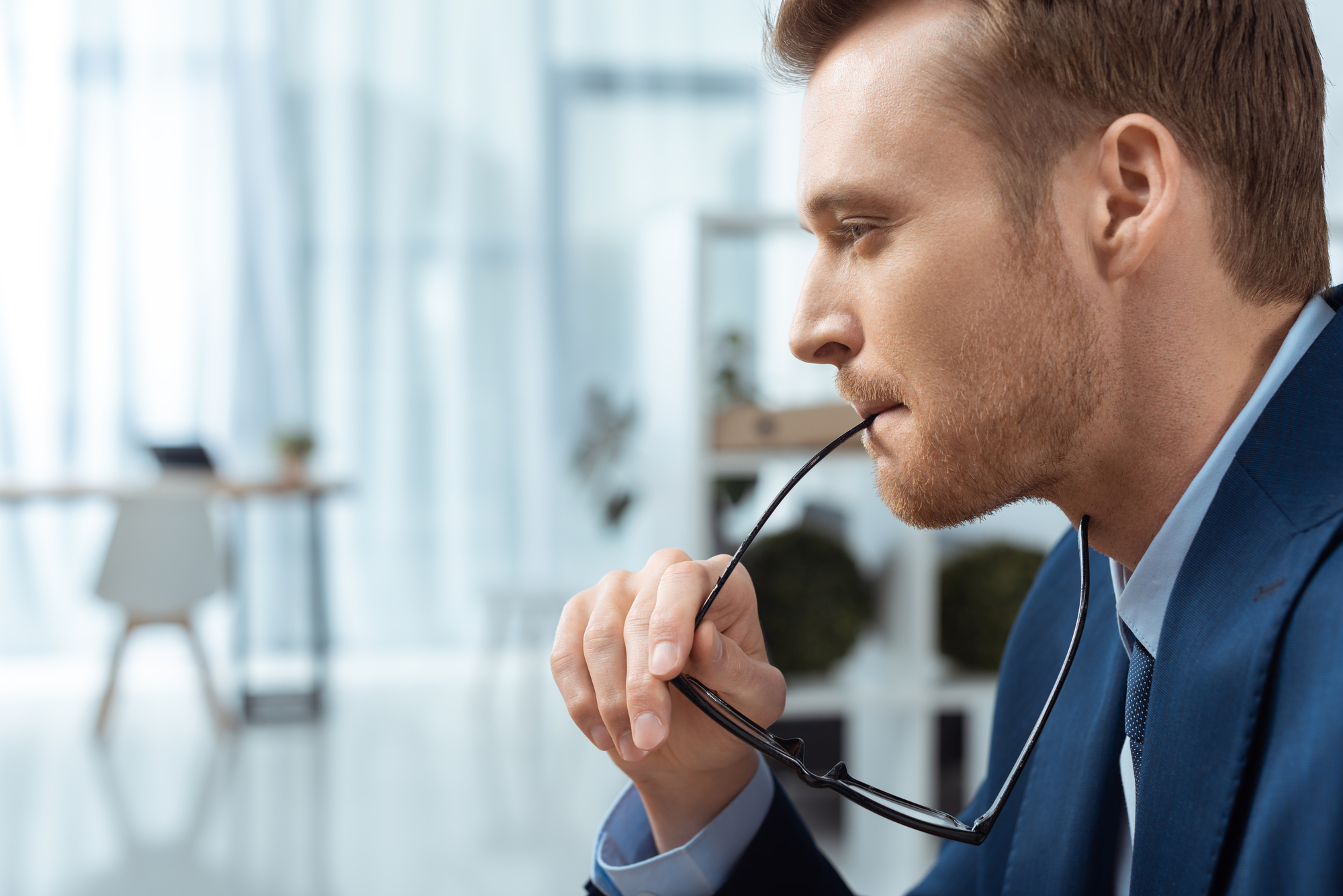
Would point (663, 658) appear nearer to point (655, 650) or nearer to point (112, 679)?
point (655, 650)

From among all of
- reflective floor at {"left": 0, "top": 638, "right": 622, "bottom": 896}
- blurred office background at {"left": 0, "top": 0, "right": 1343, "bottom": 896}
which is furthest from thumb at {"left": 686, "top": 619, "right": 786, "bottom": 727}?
blurred office background at {"left": 0, "top": 0, "right": 1343, "bottom": 896}

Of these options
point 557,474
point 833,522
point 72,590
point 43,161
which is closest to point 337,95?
point 43,161

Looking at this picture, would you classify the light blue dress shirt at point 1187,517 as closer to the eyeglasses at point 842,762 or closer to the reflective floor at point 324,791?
the eyeglasses at point 842,762

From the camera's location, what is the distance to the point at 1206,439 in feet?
2.36

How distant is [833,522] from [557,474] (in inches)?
84.0

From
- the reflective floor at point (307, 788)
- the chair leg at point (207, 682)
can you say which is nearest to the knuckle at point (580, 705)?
the reflective floor at point (307, 788)

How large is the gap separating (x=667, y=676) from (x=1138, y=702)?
0.32 metres

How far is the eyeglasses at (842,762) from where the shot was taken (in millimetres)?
653

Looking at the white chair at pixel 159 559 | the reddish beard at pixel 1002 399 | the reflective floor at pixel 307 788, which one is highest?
the reddish beard at pixel 1002 399

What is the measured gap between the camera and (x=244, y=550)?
13.8 ft

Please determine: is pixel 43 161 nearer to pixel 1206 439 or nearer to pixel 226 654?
pixel 226 654

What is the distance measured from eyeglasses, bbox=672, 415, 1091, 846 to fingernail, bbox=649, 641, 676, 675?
0.03 m

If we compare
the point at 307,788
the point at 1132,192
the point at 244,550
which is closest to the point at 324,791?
the point at 307,788

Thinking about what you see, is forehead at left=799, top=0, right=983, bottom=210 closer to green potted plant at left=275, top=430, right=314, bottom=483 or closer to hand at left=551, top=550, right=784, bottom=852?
hand at left=551, top=550, right=784, bottom=852
